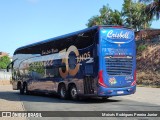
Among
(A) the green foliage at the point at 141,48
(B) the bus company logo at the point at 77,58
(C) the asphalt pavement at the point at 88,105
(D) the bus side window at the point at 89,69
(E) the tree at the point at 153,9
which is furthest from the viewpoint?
(A) the green foliage at the point at 141,48

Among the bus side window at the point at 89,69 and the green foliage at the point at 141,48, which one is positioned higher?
the green foliage at the point at 141,48

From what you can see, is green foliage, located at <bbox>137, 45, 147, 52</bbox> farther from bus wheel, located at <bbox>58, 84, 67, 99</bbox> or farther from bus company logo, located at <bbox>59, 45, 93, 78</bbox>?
bus company logo, located at <bbox>59, 45, 93, 78</bbox>

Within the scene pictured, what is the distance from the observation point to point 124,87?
19969 mm

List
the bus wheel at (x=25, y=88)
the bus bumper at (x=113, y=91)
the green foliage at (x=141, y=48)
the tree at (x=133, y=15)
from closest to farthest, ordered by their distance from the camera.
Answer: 1. the bus bumper at (x=113, y=91)
2. the bus wheel at (x=25, y=88)
3. the green foliage at (x=141, y=48)
4. the tree at (x=133, y=15)

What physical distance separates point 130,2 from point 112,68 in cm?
4459

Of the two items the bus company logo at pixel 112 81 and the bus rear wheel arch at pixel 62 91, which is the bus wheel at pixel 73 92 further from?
the bus company logo at pixel 112 81

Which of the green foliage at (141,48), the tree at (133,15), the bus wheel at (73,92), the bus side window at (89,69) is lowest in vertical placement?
the bus wheel at (73,92)

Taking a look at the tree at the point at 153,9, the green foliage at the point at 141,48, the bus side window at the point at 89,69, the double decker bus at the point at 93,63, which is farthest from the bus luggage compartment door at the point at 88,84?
the green foliage at the point at 141,48

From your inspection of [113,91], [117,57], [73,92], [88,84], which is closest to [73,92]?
[73,92]

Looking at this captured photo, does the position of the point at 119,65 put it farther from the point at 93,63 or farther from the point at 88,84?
the point at 88,84

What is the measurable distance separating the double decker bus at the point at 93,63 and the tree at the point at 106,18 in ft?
132

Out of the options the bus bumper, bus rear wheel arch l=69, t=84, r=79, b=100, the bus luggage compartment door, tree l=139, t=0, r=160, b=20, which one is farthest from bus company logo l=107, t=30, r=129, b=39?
tree l=139, t=0, r=160, b=20

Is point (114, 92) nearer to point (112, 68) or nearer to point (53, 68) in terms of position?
point (112, 68)

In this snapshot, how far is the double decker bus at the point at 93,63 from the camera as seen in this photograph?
19.3 m
